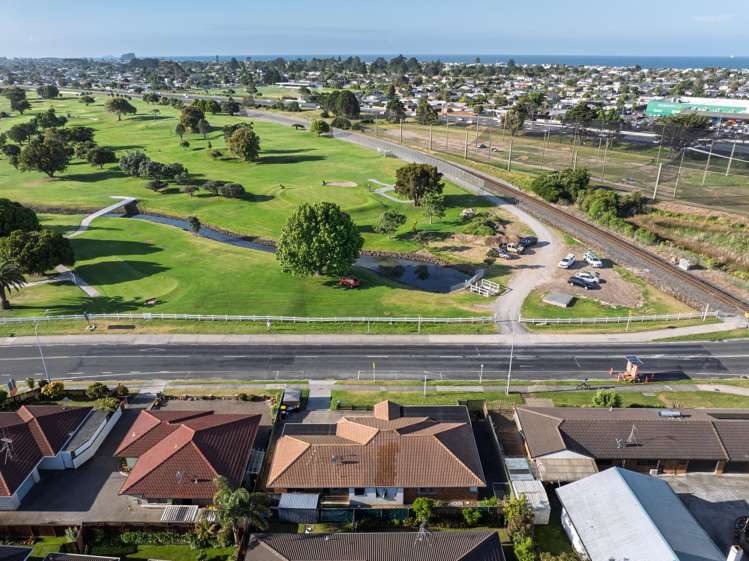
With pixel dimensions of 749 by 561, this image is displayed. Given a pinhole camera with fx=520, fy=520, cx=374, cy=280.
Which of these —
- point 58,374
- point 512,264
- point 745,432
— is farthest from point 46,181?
point 745,432

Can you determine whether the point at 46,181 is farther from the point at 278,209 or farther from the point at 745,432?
the point at 745,432

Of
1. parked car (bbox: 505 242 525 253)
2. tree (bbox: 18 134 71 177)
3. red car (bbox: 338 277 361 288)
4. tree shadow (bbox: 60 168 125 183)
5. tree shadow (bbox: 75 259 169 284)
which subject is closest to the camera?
red car (bbox: 338 277 361 288)

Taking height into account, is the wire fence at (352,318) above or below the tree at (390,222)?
below

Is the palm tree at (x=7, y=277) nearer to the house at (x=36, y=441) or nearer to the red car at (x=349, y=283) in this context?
the house at (x=36, y=441)

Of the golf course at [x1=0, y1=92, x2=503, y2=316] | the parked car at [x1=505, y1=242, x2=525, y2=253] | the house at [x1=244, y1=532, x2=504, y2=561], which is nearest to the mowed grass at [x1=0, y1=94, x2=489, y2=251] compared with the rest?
the golf course at [x1=0, y1=92, x2=503, y2=316]

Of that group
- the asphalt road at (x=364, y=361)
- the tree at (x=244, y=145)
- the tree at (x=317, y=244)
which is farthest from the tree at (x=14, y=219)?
the tree at (x=244, y=145)

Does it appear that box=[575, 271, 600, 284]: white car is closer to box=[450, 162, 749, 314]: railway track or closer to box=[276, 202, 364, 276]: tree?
box=[450, 162, 749, 314]: railway track
